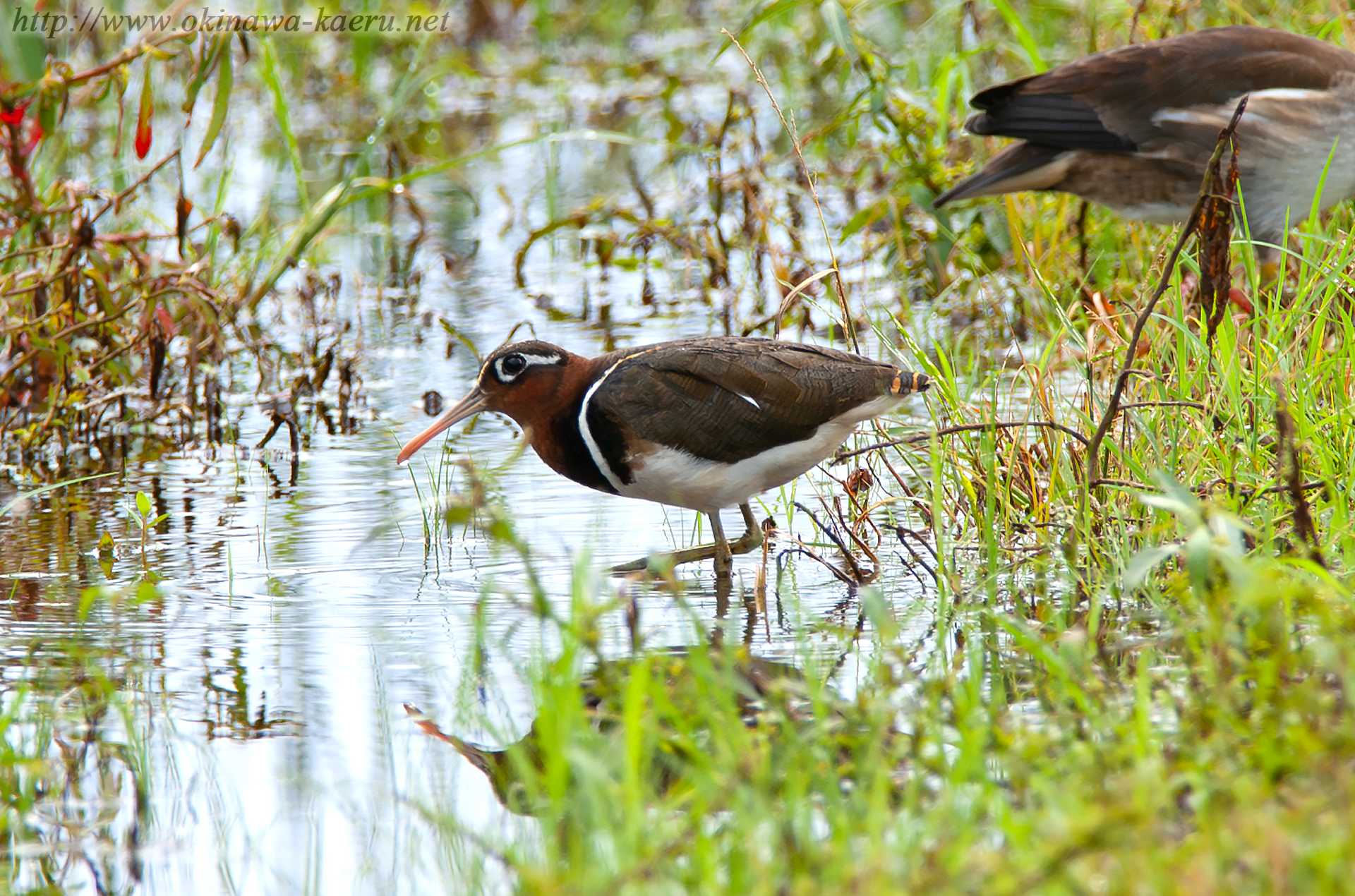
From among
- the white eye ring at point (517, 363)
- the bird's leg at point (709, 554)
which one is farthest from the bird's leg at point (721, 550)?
the white eye ring at point (517, 363)

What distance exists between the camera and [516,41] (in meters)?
13.2

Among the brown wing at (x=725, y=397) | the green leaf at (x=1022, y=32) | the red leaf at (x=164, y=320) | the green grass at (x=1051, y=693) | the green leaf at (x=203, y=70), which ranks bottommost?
the green grass at (x=1051, y=693)

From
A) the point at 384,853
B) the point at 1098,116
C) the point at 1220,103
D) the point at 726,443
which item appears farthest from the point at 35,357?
the point at 1220,103

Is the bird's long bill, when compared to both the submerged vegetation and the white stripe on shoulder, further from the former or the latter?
the white stripe on shoulder

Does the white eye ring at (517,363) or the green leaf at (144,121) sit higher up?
the green leaf at (144,121)

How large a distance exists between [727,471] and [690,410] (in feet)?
0.66

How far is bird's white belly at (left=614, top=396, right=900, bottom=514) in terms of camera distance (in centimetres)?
457

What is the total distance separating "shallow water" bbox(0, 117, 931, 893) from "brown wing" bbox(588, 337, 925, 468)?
1.16 feet

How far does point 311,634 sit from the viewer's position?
4395 mm

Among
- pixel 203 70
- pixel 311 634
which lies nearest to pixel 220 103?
pixel 203 70

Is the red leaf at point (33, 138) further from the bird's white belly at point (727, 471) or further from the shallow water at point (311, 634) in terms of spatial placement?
the bird's white belly at point (727, 471)

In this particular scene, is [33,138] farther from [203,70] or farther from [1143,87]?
[1143,87]

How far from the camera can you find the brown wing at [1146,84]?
6102 millimetres

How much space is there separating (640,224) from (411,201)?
141cm
